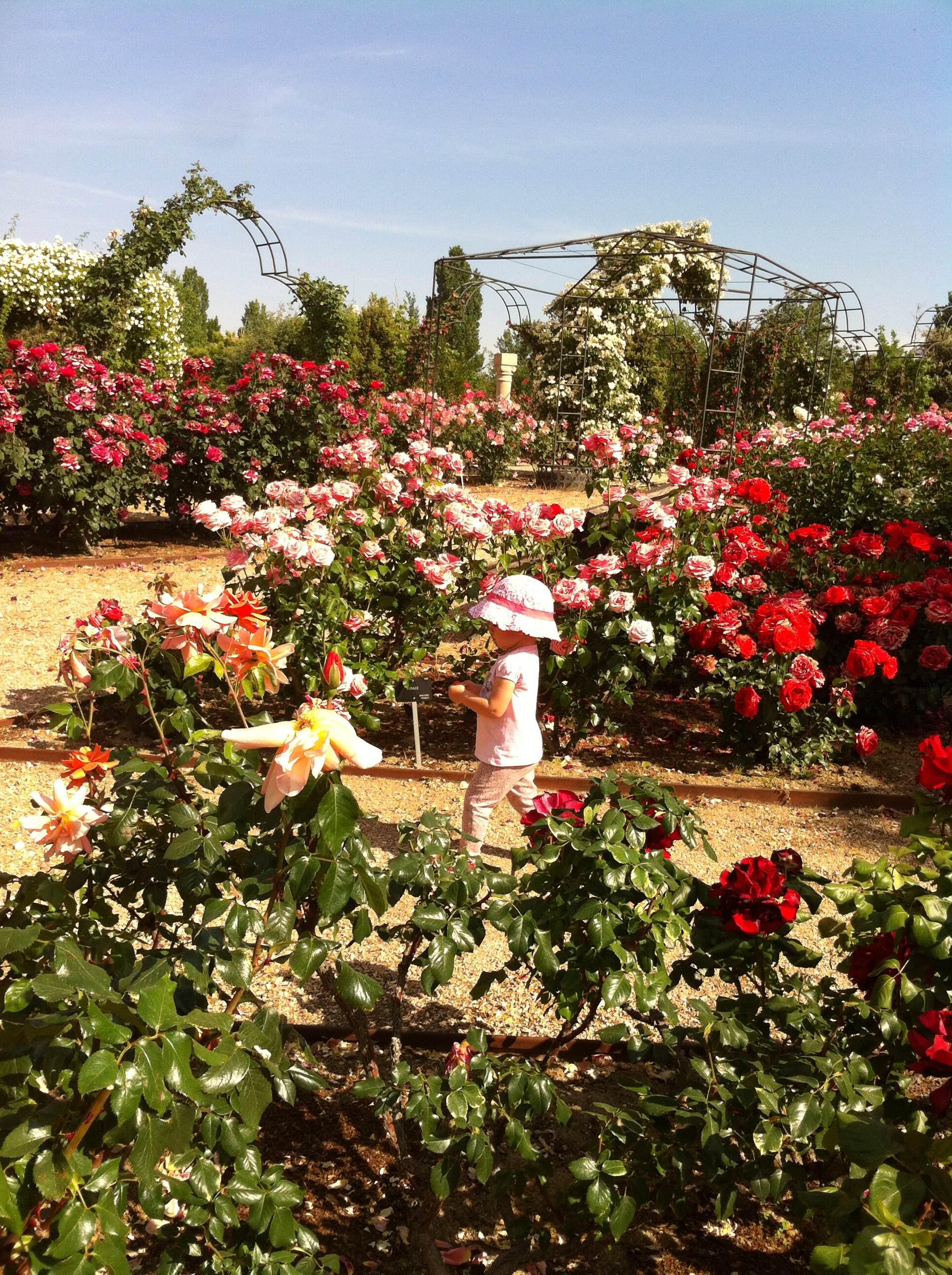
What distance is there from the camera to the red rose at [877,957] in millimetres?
1568

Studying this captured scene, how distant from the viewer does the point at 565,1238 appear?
186 cm

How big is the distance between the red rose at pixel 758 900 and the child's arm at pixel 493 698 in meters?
1.53

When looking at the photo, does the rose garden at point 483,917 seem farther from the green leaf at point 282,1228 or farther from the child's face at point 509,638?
the child's face at point 509,638

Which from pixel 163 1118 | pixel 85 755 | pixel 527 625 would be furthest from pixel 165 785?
pixel 527 625

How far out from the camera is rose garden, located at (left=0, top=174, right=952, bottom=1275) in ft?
4.17

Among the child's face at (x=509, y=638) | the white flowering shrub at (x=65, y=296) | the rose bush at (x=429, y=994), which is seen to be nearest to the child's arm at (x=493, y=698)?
the child's face at (x=509, y=638)

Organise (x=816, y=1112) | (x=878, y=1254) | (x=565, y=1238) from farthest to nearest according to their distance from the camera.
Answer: (x=565, y=1238) → (x=816, y=1112) → (x=878, y=1254)

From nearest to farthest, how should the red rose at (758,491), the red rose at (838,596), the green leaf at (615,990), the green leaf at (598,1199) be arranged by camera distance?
the green leaf at (598,1199)
the green leaf at (615,990)
the red rose at (838,596)
the red rose at (758,491)

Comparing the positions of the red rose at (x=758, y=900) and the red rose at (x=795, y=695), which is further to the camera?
the red rose at (x=795, y=695)

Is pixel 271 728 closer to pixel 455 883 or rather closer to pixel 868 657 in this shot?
pixel 455 883

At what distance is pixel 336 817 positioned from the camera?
129 cm

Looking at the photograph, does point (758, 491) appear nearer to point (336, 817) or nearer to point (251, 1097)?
point (336, 817)

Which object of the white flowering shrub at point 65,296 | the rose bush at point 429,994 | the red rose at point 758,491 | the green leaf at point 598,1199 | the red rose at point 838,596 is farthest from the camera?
the white flowering shrub at point 65,296

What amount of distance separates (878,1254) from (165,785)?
1213 millimetres
